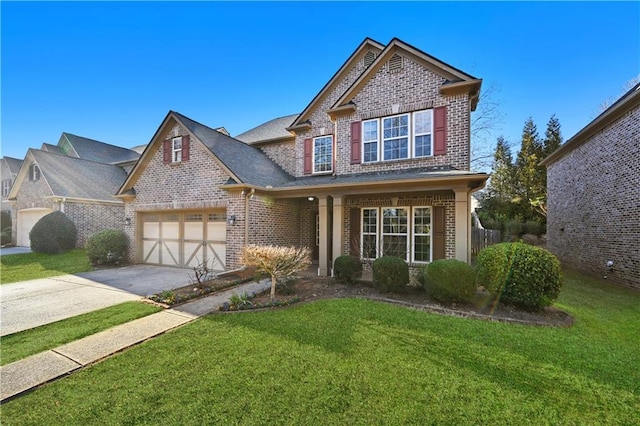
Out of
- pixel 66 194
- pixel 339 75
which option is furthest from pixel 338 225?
pixel 66 194

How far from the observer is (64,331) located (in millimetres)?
4832

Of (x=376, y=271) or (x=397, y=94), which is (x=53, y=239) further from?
(x=397, y=94)

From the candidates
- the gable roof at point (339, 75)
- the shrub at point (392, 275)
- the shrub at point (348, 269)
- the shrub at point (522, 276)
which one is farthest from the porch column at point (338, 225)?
the gable roof at point (339, 75)

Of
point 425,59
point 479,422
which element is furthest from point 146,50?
point 479,422

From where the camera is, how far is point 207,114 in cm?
1850

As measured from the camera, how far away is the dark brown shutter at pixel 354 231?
400 inches

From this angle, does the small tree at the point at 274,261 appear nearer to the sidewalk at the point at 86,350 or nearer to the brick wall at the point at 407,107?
the sidewalk at the point at 86,350

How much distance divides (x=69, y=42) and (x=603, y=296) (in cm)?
1989

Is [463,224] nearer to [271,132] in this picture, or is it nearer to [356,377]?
[356,377]

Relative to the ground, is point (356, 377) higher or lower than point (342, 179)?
lower

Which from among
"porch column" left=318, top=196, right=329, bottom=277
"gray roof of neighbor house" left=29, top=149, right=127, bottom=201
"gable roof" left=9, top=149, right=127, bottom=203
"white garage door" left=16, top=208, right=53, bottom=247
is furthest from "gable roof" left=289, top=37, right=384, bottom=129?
"white garage door" left=16, top=208, right=53, bottom=247

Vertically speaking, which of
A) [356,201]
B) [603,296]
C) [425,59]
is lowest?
[603,296]

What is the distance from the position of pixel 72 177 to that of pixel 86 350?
18.6 meters

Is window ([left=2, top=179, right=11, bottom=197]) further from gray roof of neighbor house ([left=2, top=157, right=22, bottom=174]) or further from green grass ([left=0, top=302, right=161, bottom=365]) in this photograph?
green grass ([left=0, top=302, right=161, bottom=365])
